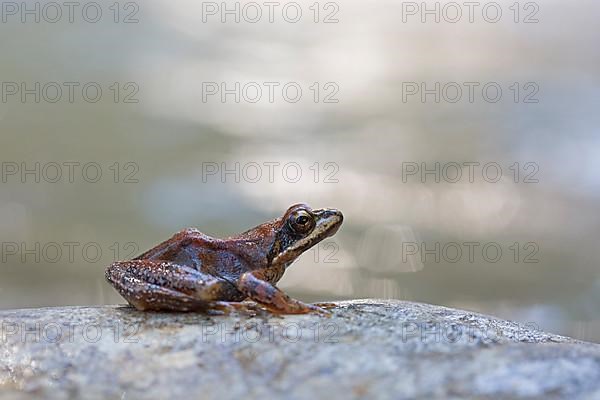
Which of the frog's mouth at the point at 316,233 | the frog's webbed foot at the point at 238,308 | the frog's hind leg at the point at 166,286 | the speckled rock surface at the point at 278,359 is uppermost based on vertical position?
the frog's mouth at the point at 316,233

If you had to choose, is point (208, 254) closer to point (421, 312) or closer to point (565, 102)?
point (421, 312)

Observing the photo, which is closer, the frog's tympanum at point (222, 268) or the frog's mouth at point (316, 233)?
the frog's tympanum at point (222, 268)

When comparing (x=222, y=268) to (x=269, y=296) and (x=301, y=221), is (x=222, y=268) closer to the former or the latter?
(x=269, y=296)

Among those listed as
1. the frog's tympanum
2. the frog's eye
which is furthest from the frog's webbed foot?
the frog's eye

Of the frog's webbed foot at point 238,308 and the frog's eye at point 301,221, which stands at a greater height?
the frog's eye at point 301,221

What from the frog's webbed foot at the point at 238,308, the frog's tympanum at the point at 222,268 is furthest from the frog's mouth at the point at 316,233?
the frog's webbed foot at the point at 238,308

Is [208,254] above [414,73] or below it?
below

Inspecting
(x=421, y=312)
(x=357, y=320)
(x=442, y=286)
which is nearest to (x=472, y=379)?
(x=357, y=320)

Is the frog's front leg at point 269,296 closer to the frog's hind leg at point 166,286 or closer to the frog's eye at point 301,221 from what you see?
the frog's hind leg at point 166,286
